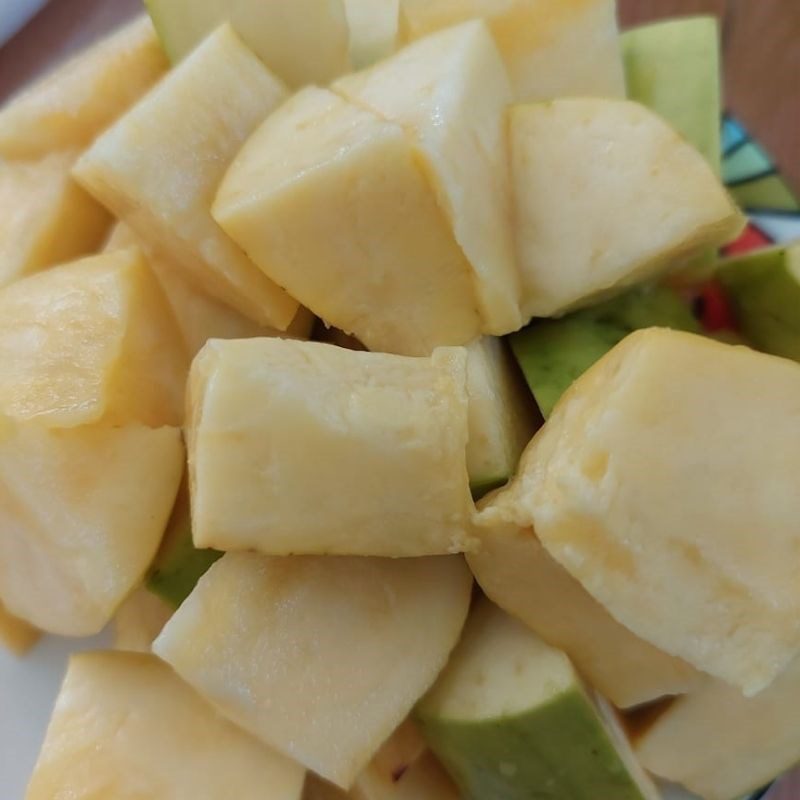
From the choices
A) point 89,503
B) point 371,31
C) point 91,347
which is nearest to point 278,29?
point 371,31

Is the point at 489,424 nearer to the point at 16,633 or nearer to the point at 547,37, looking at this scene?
the point at 547,37

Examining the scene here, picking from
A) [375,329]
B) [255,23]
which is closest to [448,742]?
[375,329]

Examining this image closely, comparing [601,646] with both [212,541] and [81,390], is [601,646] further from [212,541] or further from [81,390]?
[81,390]

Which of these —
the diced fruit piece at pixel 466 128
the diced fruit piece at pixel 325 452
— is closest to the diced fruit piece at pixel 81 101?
the diced fruit piece at pixel 466 128

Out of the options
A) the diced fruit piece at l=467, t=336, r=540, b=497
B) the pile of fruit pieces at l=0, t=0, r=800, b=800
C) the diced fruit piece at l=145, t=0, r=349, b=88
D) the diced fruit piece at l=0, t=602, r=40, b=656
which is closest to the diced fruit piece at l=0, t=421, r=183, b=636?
the pile of fruit pieces at l=0, t=0, r=800, b=800

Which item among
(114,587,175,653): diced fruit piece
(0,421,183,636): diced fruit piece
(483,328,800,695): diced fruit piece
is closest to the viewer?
(483,328,800,695): diced fruit piece

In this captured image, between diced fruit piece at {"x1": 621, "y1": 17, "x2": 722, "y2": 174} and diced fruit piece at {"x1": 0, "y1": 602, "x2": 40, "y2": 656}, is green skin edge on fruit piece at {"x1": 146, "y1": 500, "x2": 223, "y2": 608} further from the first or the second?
diced fruit piece at {"x1": 621, "y1": 17, "x2": 722, "y2": 174}

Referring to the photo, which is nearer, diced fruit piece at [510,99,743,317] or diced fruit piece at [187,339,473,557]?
diced fruit piece at [187,339,473,557]
